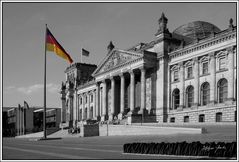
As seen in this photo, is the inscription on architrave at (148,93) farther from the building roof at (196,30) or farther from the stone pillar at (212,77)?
the building roof at (196,30)

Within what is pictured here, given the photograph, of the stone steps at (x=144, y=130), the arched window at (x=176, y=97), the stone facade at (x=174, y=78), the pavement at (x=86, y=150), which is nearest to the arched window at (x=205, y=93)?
the stone facade at (x=174, y=78)

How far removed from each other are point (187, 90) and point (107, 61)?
2399cm

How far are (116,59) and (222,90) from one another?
28.3 meters

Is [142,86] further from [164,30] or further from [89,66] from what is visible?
[89,66]

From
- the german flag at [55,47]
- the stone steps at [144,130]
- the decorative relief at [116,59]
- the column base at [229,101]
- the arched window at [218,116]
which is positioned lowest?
the stone steps at [144,130]

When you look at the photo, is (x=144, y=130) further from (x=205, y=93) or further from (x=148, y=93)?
(x=148, y=93)

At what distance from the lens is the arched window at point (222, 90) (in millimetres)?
63000

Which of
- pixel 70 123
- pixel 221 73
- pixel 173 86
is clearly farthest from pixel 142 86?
pixel 70 123

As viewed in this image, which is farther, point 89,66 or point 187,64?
point 89,66

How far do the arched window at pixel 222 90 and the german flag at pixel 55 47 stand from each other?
28.1 metres

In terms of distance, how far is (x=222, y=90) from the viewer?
63.8 meters

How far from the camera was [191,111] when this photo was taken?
68.3m

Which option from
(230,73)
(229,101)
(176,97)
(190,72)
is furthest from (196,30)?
(229,101)

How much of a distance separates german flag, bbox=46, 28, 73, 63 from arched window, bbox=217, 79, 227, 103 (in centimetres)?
2814
